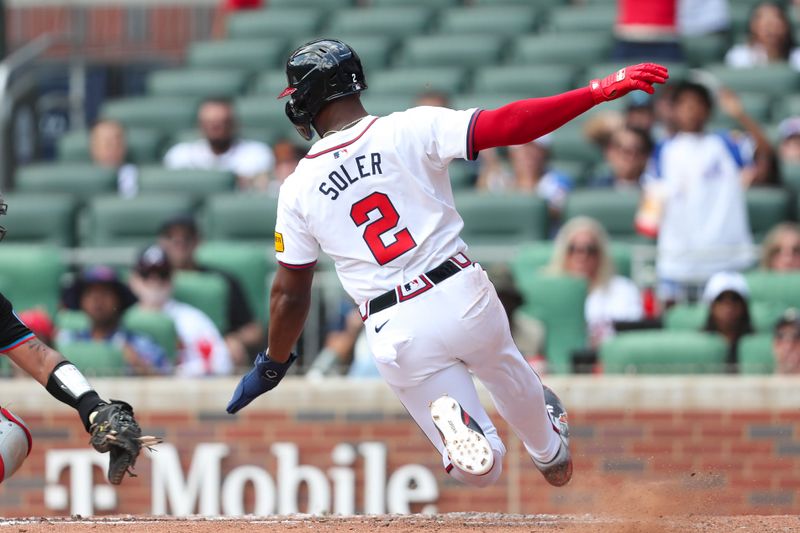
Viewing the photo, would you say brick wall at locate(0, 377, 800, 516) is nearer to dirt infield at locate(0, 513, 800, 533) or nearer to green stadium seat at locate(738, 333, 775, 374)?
green stadium seat at locate(738, 333, 775, 374)

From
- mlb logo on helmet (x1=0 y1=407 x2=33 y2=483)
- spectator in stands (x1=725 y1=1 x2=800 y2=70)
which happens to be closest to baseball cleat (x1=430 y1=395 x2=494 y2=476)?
mlb logo on helmet (x1=0 y1=407 x2=33 y2=483)

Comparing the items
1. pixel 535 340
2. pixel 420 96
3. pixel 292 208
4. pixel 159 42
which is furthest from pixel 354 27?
pixel 292 208

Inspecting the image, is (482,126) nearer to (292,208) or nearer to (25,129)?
(292,208)

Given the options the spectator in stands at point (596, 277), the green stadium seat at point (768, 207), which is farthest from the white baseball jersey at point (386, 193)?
the green stadium seat at point (768, 207)

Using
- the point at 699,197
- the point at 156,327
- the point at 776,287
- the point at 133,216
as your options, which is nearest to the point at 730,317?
the point at 776,287

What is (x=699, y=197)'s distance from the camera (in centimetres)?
970

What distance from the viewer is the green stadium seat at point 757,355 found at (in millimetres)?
8484

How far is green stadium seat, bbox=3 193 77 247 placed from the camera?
10734mm

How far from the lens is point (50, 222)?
10.7m

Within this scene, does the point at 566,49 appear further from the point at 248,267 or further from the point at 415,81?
the point at 248,267

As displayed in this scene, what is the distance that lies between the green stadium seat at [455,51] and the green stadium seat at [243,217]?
3064 millimetres

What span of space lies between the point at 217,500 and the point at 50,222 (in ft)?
10.0

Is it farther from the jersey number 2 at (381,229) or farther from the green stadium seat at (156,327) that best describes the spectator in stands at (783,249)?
the jersey number 2 at (381,229)

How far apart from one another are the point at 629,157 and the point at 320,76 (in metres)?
5.08
